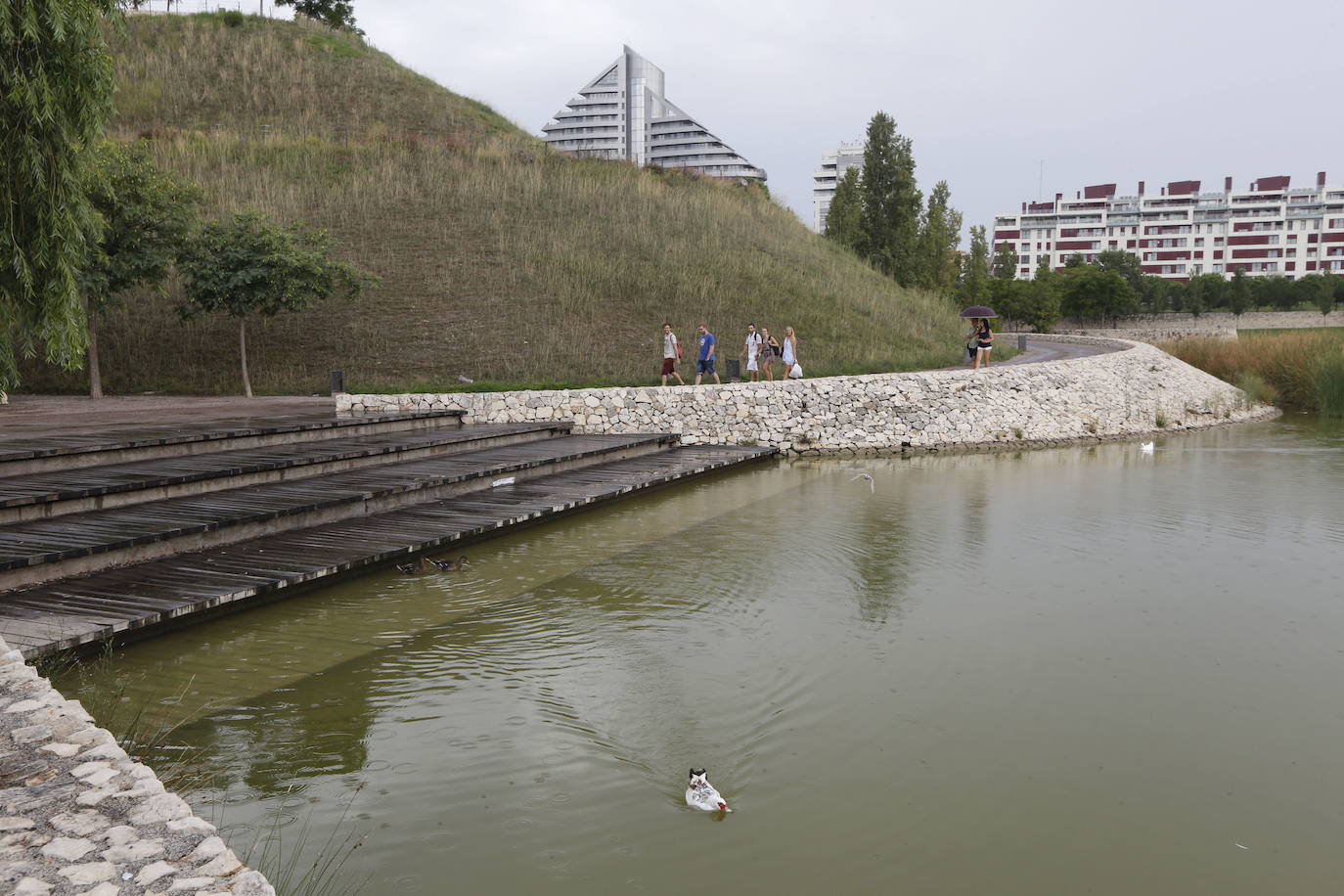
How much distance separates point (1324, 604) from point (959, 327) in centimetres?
2482

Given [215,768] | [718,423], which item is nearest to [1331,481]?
[718,423]

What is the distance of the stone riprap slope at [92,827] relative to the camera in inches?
124

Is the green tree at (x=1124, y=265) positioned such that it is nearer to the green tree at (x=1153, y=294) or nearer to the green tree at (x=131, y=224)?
the green tree at (x=1153, y=294)

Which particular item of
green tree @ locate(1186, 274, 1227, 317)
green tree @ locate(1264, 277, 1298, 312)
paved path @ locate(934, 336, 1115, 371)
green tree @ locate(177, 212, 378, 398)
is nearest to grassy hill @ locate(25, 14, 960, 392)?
paved path @ locate(934, 336, 1115, 371)

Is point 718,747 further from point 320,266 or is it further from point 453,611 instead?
point 320,266

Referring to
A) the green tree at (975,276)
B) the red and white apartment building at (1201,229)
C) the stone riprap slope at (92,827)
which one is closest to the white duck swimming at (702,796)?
the stone riprap slope at (92,827)

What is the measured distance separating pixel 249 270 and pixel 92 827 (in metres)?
20.7

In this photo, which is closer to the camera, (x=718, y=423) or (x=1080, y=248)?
(x=718, y=423)

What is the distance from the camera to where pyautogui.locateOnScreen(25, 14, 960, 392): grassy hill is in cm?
2567

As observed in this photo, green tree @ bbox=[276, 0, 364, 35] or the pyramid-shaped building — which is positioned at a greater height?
the pyramid-shaped building

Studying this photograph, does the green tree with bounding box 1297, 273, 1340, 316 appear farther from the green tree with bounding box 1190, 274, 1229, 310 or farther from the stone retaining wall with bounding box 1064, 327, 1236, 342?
the stone retaining wall with bounding box 1064, 327, 1236, 342

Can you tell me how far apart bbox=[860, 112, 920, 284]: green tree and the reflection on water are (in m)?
31.6

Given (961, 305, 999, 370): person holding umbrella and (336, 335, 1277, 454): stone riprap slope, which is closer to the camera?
(336, 335, 1277, 454): stone riprap slope

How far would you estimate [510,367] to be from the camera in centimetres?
2473
